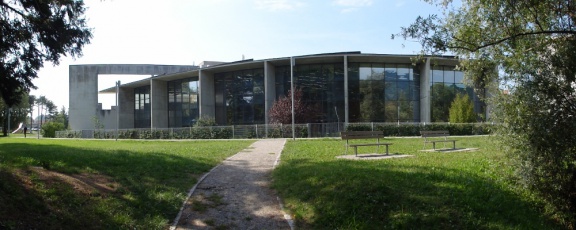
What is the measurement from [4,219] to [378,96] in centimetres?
3042

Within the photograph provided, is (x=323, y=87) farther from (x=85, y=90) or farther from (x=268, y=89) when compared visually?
(x=85, y=90)

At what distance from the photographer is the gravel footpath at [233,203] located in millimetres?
6438

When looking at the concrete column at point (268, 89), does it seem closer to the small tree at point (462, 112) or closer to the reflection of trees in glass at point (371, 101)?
the reflection of trees in glass at point (371, 101)

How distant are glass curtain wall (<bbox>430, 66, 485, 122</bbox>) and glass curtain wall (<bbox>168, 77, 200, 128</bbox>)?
2280 centimetres

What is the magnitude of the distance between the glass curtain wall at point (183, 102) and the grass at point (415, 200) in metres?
33.4

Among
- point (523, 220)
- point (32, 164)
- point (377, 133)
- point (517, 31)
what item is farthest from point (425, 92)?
point (32, 164)

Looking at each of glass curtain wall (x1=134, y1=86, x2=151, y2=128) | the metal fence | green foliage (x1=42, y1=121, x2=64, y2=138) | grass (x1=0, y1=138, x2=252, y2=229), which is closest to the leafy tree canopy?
grass (x1=0, y1=138, x2=252, y2=229)

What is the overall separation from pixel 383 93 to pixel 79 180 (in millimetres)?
28615

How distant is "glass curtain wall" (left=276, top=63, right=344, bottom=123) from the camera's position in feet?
110

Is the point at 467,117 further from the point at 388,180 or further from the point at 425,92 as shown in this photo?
the point at 388,180

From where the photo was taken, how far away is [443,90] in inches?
1352

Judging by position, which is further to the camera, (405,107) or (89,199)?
(405,107)

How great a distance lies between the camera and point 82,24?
38.7 feet

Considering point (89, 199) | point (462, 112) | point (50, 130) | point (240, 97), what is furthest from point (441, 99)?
point (50, 130)
